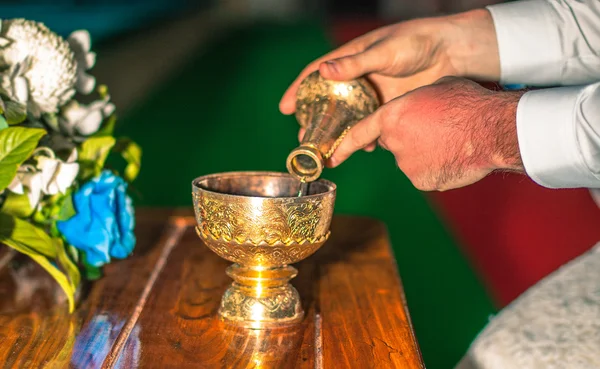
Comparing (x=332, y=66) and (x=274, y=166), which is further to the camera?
(x=274, y=166)

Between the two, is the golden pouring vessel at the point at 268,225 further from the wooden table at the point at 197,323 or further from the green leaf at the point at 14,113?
the green leaf at the point at 14,113

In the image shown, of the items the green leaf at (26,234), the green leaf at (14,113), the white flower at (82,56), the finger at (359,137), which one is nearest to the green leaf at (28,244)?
the green leaf at (26,234)

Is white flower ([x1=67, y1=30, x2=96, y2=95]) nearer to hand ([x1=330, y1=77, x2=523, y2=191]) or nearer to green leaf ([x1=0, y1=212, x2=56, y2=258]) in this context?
green leaf ([x1=0, y1=212, x2=56, y2=258])

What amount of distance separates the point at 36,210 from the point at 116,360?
27cm

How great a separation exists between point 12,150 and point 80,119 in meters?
0.18

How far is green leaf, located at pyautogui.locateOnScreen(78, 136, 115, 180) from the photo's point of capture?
977 mm

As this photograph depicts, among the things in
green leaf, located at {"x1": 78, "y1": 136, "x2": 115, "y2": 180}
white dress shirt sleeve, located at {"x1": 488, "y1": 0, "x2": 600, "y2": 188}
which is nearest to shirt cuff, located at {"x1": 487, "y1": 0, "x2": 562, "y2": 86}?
white dress shirt sleeve, located at {"x1": 488, "y1": 0, "x2": 600, "y2": 188}

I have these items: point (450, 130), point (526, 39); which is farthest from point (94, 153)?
point (526, 39)

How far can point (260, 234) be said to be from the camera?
0.78 meters

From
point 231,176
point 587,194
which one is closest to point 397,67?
point 231,176

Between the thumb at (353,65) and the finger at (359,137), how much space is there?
0.07 m

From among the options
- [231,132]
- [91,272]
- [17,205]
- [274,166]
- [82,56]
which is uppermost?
[82,56]

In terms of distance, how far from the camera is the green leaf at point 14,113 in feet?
2.81

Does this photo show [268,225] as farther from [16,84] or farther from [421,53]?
[421,53]
